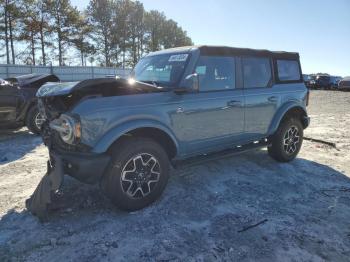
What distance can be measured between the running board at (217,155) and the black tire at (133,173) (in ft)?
1.02

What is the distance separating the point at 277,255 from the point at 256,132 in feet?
8.45

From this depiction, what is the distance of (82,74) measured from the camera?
25234 mm

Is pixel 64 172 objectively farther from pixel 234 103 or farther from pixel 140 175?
pixel 234 103

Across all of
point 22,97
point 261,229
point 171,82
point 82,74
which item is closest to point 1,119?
point 22,97

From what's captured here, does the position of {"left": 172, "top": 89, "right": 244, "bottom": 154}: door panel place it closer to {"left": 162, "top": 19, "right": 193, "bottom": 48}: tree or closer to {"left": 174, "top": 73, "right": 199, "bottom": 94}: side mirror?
{"left": 174, "top": 73, "right": 199, "bottom": 94}: side mirror

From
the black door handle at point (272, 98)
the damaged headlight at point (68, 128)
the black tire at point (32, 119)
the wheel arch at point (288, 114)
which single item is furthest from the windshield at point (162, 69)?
the black tire at point (32, 119)

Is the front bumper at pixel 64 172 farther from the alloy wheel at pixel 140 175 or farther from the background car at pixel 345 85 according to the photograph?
the background car at pixel 345 85

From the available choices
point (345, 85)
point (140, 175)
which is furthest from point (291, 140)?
point (345, 85)

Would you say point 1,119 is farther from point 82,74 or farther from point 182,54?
point 82,74

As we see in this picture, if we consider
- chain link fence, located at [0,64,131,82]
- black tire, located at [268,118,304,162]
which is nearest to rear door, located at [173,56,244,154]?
black tire, located at [268,118,304,162]

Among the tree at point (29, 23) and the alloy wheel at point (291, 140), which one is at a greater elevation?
the tree at point (29, 23)

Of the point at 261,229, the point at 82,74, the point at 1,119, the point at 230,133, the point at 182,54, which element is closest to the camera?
the point at 261,229

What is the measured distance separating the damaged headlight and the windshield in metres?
1.37

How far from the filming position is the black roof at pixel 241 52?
475 centimetres
